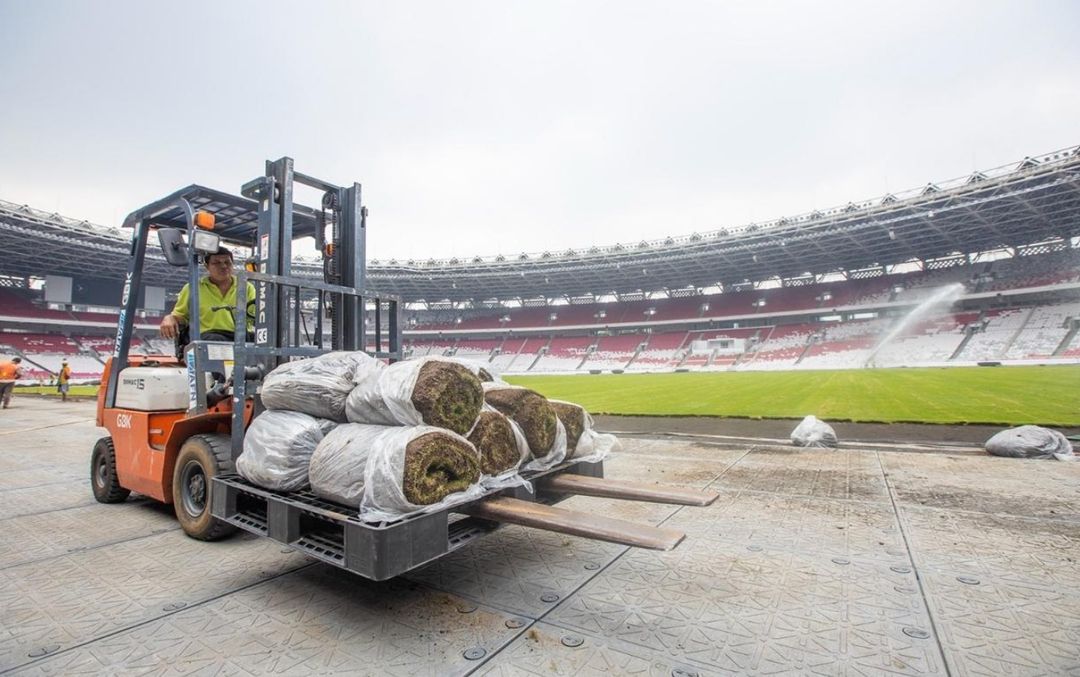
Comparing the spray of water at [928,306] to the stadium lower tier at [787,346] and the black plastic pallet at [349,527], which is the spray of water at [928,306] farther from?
the black plastic pallet at [349,527]

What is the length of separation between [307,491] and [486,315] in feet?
209

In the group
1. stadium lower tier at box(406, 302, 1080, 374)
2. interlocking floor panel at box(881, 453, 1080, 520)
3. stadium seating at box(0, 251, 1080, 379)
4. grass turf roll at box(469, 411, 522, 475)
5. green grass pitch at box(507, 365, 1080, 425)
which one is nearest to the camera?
grass turf roll at box(469, 411, 522, 475)

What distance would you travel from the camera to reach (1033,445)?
6988mm

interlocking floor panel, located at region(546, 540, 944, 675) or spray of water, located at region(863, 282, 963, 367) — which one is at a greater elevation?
spray of water, located at region(863, 282, 963, 367)

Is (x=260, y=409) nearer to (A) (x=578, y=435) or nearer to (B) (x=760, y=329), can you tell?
(A) (x=578, y=435)

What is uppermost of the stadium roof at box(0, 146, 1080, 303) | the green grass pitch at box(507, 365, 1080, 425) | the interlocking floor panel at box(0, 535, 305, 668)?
the stadium roof at box(0, 146, 1080, 303)

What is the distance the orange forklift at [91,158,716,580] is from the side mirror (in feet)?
0.04

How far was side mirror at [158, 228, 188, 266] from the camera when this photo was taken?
167 inches

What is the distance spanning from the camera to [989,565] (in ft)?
11.3

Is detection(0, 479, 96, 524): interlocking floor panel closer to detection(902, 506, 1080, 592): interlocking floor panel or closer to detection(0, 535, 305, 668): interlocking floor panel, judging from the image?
detection(0, 535, 305, 668): interlocking floor panel

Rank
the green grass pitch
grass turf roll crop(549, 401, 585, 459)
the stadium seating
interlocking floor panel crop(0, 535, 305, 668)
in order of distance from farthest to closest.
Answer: the stadium seating, the green grass pitch, grass turf roll crop(549, 401, 585, 459), interlocking floor panel crop(0, 535, 305, 668)

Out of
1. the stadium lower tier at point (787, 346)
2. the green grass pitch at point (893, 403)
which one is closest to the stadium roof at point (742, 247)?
the stadium lower tier at point (787, 346)

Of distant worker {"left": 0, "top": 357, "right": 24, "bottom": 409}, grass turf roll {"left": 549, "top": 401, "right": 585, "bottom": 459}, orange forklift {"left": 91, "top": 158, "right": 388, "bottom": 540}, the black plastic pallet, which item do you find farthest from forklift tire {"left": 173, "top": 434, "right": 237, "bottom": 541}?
distant worker {"left": 0, "top": 357, "right": 24, "bottom": 409}

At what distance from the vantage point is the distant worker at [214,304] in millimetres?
4633
